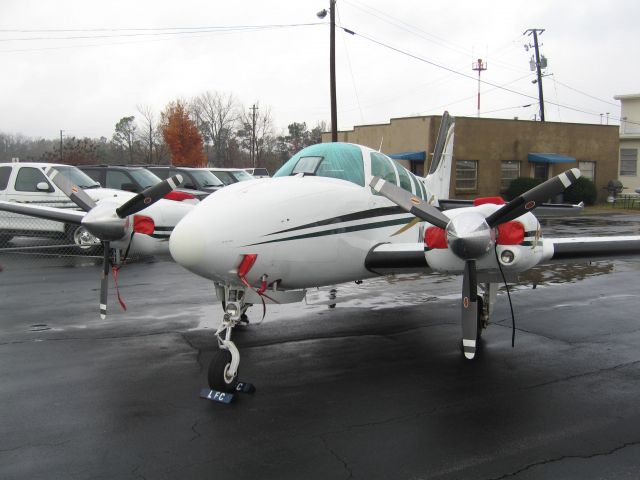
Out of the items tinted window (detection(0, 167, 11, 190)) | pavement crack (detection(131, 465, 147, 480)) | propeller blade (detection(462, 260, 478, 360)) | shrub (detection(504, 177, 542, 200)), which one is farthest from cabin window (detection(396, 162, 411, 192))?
shrub (detection(504, 177, 542, 200))

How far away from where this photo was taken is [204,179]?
20531 mm

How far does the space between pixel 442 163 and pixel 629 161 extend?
40.3 m

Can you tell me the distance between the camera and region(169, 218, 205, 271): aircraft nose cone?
530cm

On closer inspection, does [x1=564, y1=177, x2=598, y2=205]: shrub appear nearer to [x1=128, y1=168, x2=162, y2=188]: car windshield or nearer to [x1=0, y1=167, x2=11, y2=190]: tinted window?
[x1=128, y1=168, x2=162, y2=188]: car windshield

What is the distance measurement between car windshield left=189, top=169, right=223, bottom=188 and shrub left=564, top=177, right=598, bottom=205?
71.0ft

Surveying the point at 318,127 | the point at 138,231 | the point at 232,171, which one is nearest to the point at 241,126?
the point at 318,127

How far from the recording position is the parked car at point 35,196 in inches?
586

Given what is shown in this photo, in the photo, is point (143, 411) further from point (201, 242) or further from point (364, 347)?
point (364, 347)

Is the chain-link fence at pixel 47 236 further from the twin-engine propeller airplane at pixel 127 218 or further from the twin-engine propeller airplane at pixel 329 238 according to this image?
the twin-engine propeller airplane at pixel 329 238

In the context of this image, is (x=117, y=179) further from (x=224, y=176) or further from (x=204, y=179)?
(x=224, y=176)

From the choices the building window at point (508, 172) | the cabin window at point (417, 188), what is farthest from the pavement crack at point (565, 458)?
the building window at point (508, 172)

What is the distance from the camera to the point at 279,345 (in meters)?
7.58

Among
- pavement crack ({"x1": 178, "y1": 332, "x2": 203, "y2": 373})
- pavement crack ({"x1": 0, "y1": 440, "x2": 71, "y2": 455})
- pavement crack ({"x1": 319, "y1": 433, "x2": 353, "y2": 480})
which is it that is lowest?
pavement crack ({"x1": 319, "y1": 433, "x2": 353, "y2": 480})

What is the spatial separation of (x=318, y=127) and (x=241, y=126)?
13.4 m
